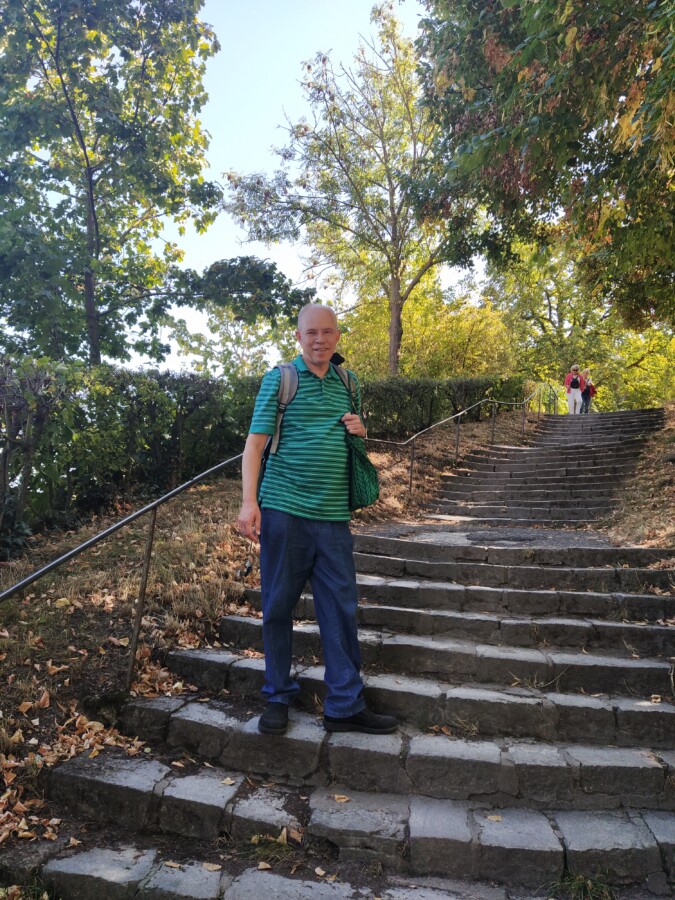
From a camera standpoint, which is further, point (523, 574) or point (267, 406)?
point (523, 574)

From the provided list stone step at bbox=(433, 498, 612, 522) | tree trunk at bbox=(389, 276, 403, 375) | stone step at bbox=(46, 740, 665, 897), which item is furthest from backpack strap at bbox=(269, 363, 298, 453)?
tree trunk at bbox=(389, 276, 403, 375)

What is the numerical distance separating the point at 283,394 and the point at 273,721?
151 centimetres

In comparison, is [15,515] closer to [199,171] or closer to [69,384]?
[69,384]

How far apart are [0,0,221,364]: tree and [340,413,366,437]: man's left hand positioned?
20.5ft

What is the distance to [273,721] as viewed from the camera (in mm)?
2869

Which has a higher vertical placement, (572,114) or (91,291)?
(572,114)

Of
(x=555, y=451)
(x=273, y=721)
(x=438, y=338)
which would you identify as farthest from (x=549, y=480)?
(x=438, y=338)

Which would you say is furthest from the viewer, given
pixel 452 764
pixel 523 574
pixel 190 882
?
pixel 523 574

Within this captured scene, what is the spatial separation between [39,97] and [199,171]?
2.62 m

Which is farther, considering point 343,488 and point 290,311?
point 290,311

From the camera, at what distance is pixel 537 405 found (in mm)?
19531

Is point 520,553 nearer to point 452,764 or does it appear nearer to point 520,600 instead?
point 520,600

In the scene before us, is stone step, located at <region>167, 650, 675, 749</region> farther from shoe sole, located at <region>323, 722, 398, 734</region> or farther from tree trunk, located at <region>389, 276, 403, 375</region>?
tree trunk, located at <region>389, 276, 403, 375</region>

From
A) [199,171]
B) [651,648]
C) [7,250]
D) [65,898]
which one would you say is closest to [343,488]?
[65,898]
